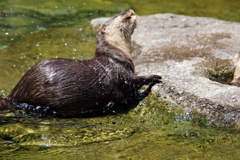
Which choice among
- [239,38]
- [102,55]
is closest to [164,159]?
[102,55]

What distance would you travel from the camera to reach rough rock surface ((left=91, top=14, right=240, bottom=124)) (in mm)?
4547

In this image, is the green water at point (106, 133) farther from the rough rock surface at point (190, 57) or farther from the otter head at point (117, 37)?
the otter head at point (117, 37)

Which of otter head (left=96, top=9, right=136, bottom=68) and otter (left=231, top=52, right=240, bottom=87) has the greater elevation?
otter head (left=96, top=9, right=136, bottom=68)

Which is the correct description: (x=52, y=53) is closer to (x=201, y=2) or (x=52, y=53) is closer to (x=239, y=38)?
(x=239, y=38)

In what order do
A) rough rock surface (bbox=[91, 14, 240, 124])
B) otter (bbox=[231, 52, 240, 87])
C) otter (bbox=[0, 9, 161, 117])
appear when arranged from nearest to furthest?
1. otter (bbox=[0, 9, 161, 117])
2. rough rock surface (bbox=[91, 14, 240, 124])
3. otter (bbox=[231, 52, 240, 87])

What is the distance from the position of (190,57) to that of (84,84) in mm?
1691

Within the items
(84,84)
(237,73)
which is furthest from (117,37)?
(237,73)

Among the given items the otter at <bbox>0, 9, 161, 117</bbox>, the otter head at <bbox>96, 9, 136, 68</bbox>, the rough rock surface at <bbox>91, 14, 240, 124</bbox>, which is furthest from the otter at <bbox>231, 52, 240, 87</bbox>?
the otter head at <bbox>96, 9, 136, 68</bbox>

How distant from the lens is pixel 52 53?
6441 mm

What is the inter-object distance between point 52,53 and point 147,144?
110 inches

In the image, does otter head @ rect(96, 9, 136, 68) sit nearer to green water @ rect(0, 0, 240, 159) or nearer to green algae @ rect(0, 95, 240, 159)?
green water @ rect(0, 0, 240, 159)

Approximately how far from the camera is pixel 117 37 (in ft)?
17.8

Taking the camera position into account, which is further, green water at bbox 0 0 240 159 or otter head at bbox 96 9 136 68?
otter head at bbox 96 9 136 68

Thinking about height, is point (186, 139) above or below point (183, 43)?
below
